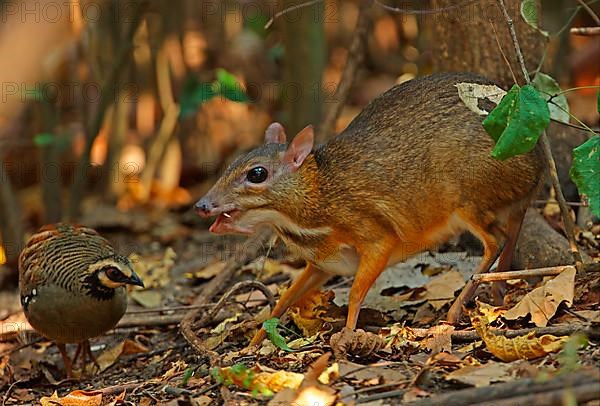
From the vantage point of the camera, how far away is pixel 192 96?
8859 mm

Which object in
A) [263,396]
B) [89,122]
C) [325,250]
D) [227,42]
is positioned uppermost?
[227,42]

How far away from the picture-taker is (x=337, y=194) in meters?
5.62

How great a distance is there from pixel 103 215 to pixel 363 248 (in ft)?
14.8

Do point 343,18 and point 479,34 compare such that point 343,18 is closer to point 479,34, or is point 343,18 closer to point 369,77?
point 369,77

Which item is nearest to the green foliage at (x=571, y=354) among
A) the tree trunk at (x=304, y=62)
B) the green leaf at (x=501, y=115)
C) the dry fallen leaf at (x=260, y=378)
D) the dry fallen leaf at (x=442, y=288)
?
the green leaf at (x=501, y=115)

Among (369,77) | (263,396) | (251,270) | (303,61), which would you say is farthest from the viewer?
(369,77)

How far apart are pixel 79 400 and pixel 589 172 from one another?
9.21ft

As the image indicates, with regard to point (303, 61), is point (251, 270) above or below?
below

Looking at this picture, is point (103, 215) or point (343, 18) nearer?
point (103, 215)

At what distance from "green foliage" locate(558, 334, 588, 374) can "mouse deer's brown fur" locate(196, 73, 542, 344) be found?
1144 mm

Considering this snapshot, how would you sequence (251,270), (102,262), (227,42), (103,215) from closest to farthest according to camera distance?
(102,262) → (251,270) → (103,215) → (227,42)

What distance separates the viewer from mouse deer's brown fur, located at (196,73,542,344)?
5.48m

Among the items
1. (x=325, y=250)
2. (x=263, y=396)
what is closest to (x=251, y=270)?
(x=325, y=250)

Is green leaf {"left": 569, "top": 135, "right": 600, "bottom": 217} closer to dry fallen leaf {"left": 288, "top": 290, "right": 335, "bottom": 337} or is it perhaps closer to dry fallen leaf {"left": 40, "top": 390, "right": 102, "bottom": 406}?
dry fallen leaf {"left": 288, "top": 290, "right": 335, "bottom": 337}
